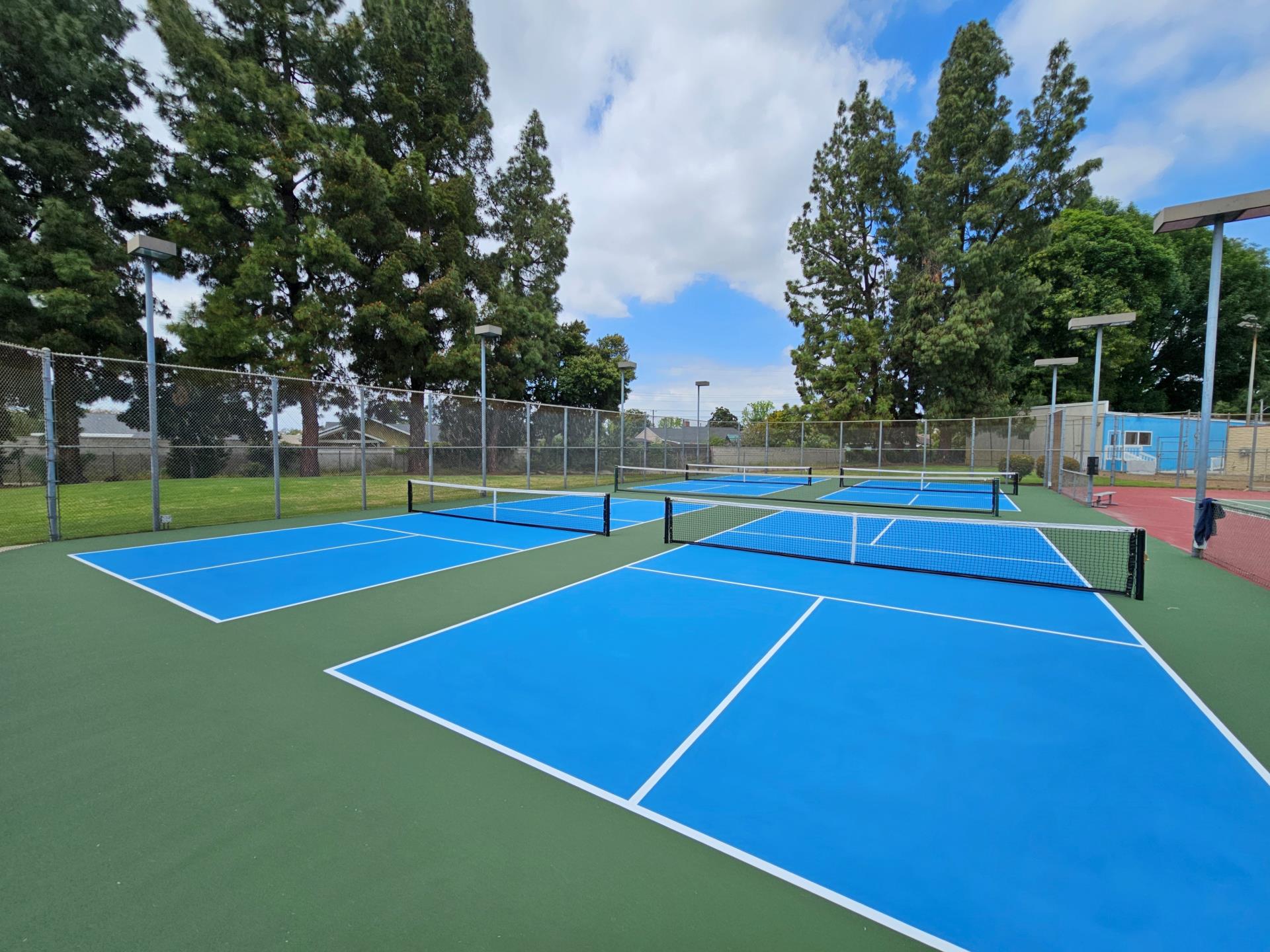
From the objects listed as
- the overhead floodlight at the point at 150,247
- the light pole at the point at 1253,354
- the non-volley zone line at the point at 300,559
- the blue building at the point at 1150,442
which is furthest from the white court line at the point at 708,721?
the light pole at the point at 1253,354

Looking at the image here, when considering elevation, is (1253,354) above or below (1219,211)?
above

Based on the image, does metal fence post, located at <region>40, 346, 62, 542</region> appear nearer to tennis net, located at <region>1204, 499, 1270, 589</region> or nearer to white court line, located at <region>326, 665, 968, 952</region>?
white court line, located at <region>326, 665, 968, 952</region>

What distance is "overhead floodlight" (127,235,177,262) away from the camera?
362 inches

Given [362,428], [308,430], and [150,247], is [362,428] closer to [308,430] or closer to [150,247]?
[308,430]

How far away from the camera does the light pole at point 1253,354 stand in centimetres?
2775

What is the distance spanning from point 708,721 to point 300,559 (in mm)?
7324

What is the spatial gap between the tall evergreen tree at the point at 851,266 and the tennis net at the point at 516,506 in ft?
72.8

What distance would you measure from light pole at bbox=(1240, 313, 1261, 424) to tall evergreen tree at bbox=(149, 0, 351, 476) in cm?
4169

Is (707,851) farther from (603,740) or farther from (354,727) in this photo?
(354,727)

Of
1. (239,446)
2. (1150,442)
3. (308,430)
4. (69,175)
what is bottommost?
(239,446)

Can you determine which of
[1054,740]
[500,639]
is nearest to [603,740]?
[500,639]

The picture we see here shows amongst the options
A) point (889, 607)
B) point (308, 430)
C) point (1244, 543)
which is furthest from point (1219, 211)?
point (308, 430)

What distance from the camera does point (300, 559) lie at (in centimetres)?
818

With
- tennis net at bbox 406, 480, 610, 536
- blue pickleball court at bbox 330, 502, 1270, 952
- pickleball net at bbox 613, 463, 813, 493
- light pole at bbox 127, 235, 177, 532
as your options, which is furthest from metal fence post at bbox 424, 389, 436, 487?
blue pickleball court at bbox 330, 502, 1270, 952
